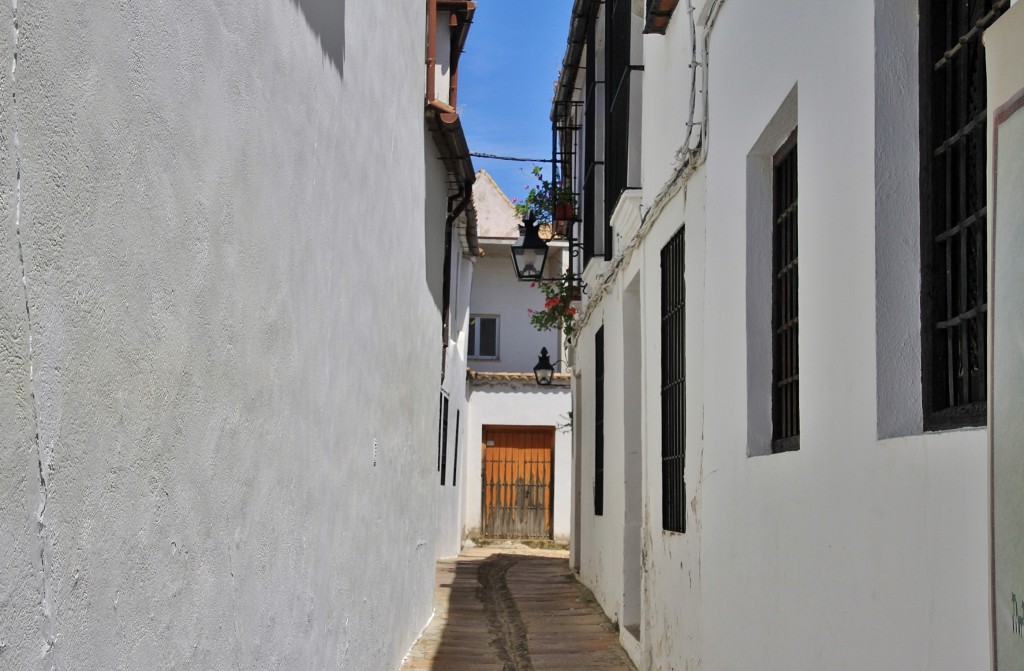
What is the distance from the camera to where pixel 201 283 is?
316 centimetres

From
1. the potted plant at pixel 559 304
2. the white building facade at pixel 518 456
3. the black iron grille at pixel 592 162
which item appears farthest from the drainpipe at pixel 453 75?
the white building facade at pixel 518 456

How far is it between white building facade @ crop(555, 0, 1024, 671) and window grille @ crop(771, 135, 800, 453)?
0.02m

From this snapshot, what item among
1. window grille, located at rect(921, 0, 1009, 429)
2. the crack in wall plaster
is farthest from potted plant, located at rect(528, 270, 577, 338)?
the crack in wall plaster

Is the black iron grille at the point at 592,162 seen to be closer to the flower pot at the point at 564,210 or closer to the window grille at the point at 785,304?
the flower pot at the point at 564,210

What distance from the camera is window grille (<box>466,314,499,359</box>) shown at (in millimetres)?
25422

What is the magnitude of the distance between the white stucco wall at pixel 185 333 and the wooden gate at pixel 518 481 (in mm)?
16779

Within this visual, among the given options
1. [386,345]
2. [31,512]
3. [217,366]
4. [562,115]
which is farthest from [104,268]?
[562,115]

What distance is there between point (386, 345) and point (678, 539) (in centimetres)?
193

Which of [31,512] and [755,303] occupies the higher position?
[755,303]

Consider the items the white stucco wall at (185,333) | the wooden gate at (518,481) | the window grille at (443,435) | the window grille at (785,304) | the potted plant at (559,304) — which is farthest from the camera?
the wooden gate at (518,481)

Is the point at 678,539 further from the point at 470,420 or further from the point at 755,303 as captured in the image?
the point at 470,420

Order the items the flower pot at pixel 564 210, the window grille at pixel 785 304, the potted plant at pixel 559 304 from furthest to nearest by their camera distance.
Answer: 1. the potted plant at pixel 559 304
2. the flower pot at pixel 564 210
3. the window grille at pixel 785 304

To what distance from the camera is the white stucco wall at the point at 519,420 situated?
22703 mm

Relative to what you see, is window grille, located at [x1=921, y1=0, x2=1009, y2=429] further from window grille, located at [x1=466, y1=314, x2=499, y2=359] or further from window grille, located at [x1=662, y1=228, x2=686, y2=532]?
window grille, located at [x1=466, y1=314, x2=499, y2=359]
